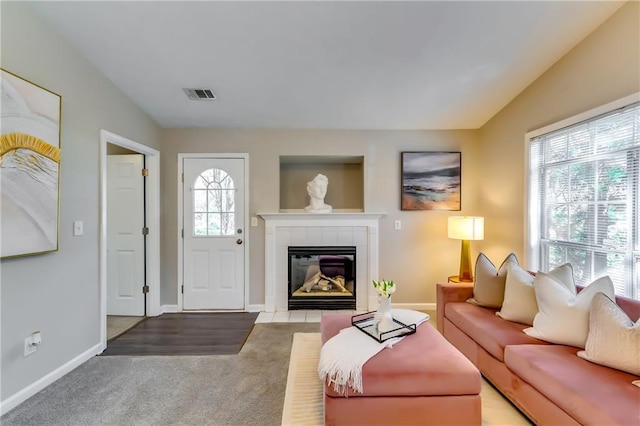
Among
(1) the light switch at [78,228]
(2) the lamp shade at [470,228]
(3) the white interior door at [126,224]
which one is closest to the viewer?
(1) the light switch at [78,228]

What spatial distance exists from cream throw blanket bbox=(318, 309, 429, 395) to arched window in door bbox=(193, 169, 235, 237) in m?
2.24

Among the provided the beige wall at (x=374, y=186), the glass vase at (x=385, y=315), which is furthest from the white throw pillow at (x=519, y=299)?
the beige wall at (x=374, y=186)

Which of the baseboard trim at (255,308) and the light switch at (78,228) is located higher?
the light switch at (78,228)

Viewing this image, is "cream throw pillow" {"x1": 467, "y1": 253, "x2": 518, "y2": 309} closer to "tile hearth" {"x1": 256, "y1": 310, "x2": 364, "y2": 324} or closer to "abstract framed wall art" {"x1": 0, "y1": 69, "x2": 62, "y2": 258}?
"tile hearth" {"x1": 256, "y1": 310, "x2": 364, "y2": 324}

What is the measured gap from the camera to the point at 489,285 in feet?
7.76

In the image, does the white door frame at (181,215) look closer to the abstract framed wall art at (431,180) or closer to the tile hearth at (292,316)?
the tile hearth at (292,316)

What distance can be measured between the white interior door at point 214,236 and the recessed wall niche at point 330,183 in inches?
26.1

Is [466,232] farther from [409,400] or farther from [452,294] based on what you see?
[409,400]

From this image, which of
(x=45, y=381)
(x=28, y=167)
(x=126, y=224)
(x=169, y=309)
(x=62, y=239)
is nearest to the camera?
(x=28, y=167)

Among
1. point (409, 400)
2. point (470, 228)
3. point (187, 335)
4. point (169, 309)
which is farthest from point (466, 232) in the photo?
point (169, 309)

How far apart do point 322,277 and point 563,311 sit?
240cm

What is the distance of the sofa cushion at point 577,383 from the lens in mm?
1196

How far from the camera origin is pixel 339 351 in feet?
5.30

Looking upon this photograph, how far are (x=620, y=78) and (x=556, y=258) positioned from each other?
4.88 ft
